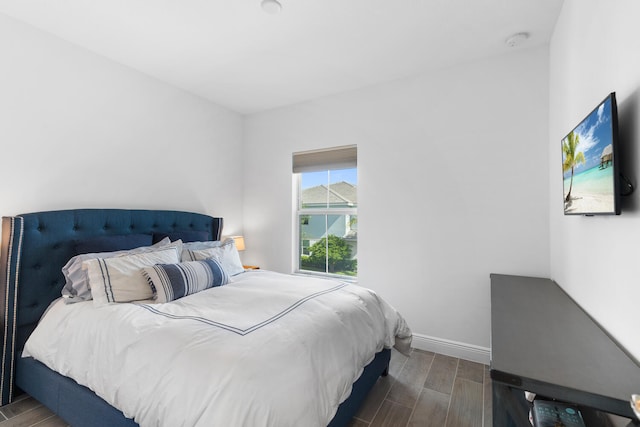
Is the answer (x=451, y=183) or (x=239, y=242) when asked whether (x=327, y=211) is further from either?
(x=451, y=183)

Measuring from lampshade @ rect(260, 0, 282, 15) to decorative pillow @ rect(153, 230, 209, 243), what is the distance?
2.10 metres

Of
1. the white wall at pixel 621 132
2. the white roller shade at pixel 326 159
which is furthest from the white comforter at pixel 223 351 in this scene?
the white roller shade at pixel 326 159

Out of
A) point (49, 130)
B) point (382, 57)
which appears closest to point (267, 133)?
point (382, 57)

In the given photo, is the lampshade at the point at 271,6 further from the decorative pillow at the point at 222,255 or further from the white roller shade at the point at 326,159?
the decorative pillow at the point at 222,255

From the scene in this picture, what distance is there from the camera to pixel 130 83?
2736 mm

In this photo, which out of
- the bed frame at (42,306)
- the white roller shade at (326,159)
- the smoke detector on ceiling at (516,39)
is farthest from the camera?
the white roller shade at (326,159)

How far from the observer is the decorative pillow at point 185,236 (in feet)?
8.97

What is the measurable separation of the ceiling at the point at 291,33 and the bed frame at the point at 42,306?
141cm

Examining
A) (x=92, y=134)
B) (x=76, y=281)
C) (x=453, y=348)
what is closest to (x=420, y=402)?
(x=453, y=348)

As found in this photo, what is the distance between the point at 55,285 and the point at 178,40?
6.86 ft

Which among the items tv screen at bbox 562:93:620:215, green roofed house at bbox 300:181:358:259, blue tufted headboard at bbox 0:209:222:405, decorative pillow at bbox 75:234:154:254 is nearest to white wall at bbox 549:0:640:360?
tv screen at bbox 562:93:620:215

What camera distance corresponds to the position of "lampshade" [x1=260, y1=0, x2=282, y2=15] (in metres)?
1.88

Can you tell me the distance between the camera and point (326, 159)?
3.43m

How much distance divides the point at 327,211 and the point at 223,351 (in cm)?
241
